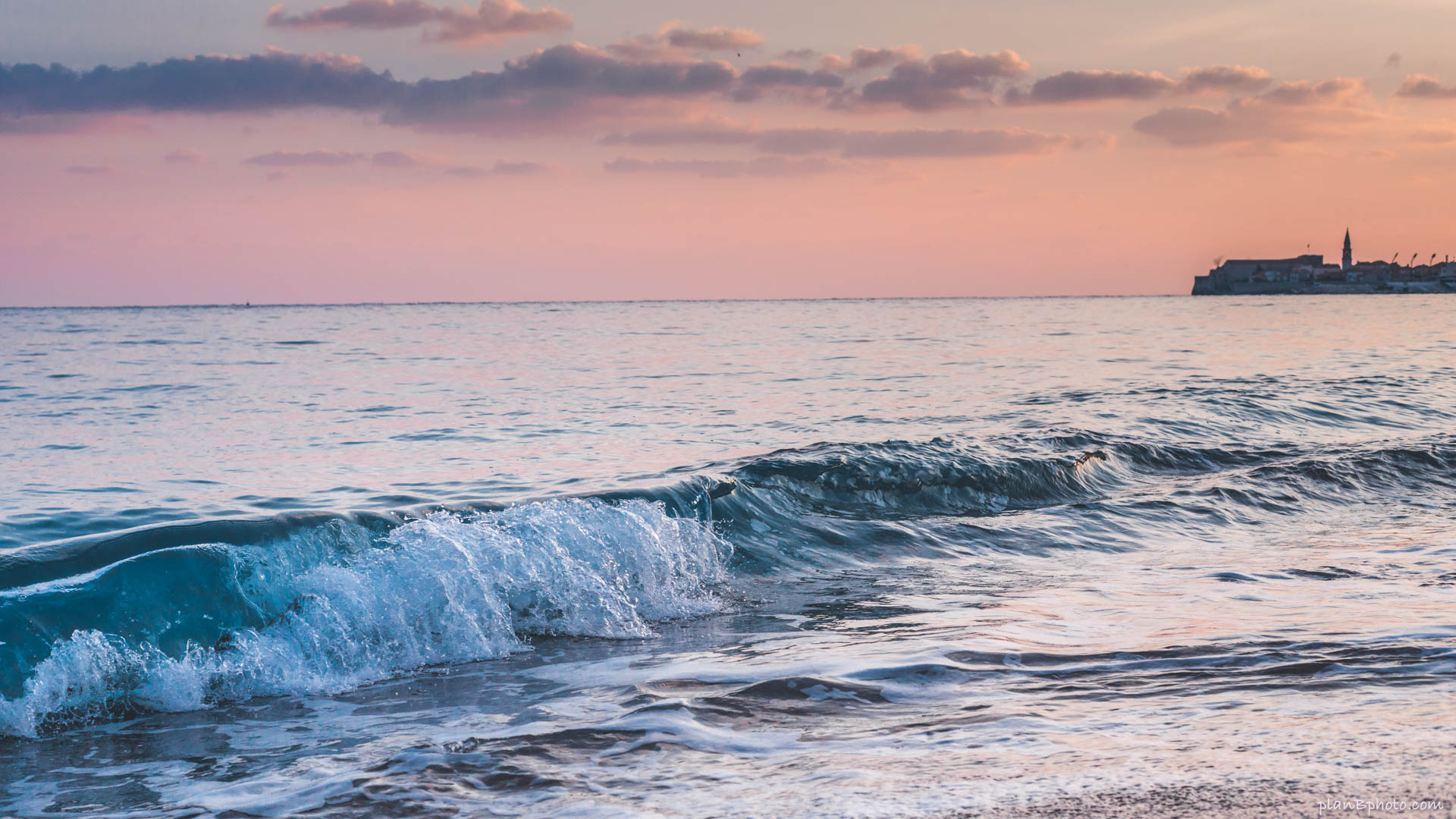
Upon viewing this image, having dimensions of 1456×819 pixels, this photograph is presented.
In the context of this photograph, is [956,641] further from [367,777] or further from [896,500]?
[896,500]

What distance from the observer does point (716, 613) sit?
8234mm

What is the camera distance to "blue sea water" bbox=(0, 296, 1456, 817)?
4.40 m

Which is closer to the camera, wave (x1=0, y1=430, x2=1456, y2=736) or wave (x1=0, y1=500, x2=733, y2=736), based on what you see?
wave (x1=0, y1=500, x2=733, y2=736)

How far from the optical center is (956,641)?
6.51 meters

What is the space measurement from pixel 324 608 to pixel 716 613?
2.90 metres

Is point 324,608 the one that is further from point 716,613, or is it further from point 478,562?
point 716,613

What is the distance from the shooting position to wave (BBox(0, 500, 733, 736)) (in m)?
6.29

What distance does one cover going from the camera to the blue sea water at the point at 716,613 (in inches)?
173

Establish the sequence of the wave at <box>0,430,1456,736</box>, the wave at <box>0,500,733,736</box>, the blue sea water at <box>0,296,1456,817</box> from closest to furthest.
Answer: the blue sea water at <box>0,296,1456,817</box>, the wave at <box>0,500,733,736</box>, the wave at <box>0,430,1456,736</box>

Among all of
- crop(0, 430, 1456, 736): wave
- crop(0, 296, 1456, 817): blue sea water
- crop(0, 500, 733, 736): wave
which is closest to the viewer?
crop(0, 296, 1456, 817): blue sea water

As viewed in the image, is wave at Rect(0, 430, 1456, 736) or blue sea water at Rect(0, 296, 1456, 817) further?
wave at Rect(0, 430, 1456, 736)

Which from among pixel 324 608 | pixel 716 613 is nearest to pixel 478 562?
pixel 324 608

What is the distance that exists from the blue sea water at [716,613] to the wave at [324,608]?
0.03 m

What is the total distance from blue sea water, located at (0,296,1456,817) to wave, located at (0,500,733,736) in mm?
28
